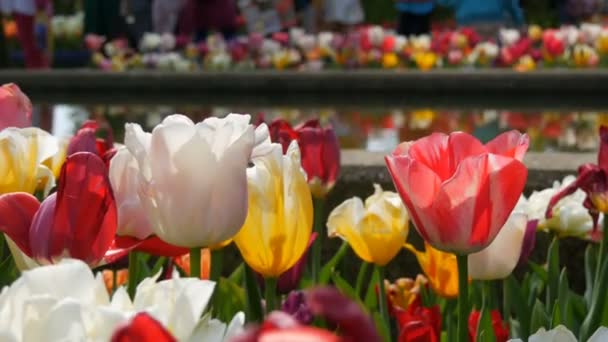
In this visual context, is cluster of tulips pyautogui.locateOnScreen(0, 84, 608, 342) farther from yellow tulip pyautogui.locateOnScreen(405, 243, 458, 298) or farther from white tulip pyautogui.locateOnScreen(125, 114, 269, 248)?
yellow tulip pyautogui.locateOnScreen(405, 243, 458, 298)

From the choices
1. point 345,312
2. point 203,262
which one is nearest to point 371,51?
point 203,262

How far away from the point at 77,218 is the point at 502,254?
570 millimetres

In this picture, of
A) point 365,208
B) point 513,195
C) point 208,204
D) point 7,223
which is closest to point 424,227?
point 513,195

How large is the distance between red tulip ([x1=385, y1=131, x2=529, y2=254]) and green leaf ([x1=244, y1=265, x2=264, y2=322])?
32cm

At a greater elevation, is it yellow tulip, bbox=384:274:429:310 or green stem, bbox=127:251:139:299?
green stem, bbox=127:251:139:299

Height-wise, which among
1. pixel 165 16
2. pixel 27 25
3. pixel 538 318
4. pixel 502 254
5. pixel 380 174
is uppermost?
pixel 502 254

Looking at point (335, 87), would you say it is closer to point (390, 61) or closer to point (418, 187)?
point (390, 61)

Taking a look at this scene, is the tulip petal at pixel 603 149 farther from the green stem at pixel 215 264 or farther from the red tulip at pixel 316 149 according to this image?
the green stem at pixel 215 264

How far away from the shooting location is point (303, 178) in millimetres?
1303

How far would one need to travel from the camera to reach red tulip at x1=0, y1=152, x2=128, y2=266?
1.18 metres

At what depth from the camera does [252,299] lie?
1.51 metres

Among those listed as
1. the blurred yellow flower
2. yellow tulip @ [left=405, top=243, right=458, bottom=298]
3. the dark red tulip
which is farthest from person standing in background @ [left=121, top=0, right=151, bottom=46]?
the dark red tulip

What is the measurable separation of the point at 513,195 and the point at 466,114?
20.6ft

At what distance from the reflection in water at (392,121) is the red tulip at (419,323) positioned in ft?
11.8
